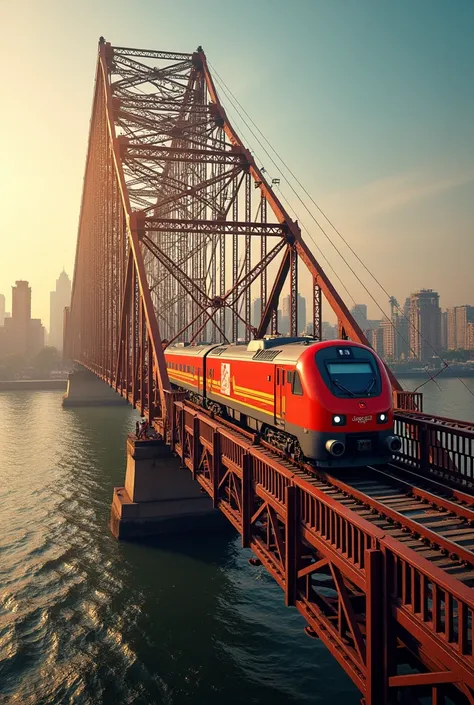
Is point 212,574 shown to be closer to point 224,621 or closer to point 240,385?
point 224,621

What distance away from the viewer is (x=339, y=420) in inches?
481

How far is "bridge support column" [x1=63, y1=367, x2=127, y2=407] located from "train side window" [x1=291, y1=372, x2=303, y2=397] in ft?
239

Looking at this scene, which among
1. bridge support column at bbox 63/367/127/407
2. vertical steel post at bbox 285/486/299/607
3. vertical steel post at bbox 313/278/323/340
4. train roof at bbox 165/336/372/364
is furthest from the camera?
bridge support column at bbox 63/367/127/407

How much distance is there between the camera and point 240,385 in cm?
1866

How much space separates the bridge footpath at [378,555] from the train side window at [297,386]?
1.91 m

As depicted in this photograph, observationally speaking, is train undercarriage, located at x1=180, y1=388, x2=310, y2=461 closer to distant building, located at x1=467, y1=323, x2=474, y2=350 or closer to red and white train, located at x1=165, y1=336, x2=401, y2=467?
red and white train, located at x1=165, y1=336, x2=401, y2=467

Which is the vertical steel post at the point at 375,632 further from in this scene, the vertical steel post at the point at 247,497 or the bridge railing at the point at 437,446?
the bridge railing at the point at 437,446

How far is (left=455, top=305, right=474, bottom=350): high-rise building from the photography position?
622 ft

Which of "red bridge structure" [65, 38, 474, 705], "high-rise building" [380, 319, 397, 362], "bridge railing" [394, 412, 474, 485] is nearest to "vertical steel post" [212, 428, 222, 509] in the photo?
"red bridge structure" [65, 38, 474, 705]

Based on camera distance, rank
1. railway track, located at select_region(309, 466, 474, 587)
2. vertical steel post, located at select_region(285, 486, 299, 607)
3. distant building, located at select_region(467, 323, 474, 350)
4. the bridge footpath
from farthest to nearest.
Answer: distant building, located at select_region(467, 323, 474, 350) < vertical steel post, located at select_region(285, 486, 299, 607) < railway track, located at select_region(309, 466, 474, 587) < the bridge footpath

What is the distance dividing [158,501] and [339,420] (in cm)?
1594

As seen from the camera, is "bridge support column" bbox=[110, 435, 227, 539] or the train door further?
"bridge support column" bbox=[110, 435, 227, 539]

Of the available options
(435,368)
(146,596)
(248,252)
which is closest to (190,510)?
(146,596)

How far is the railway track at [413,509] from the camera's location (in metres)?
7.67
